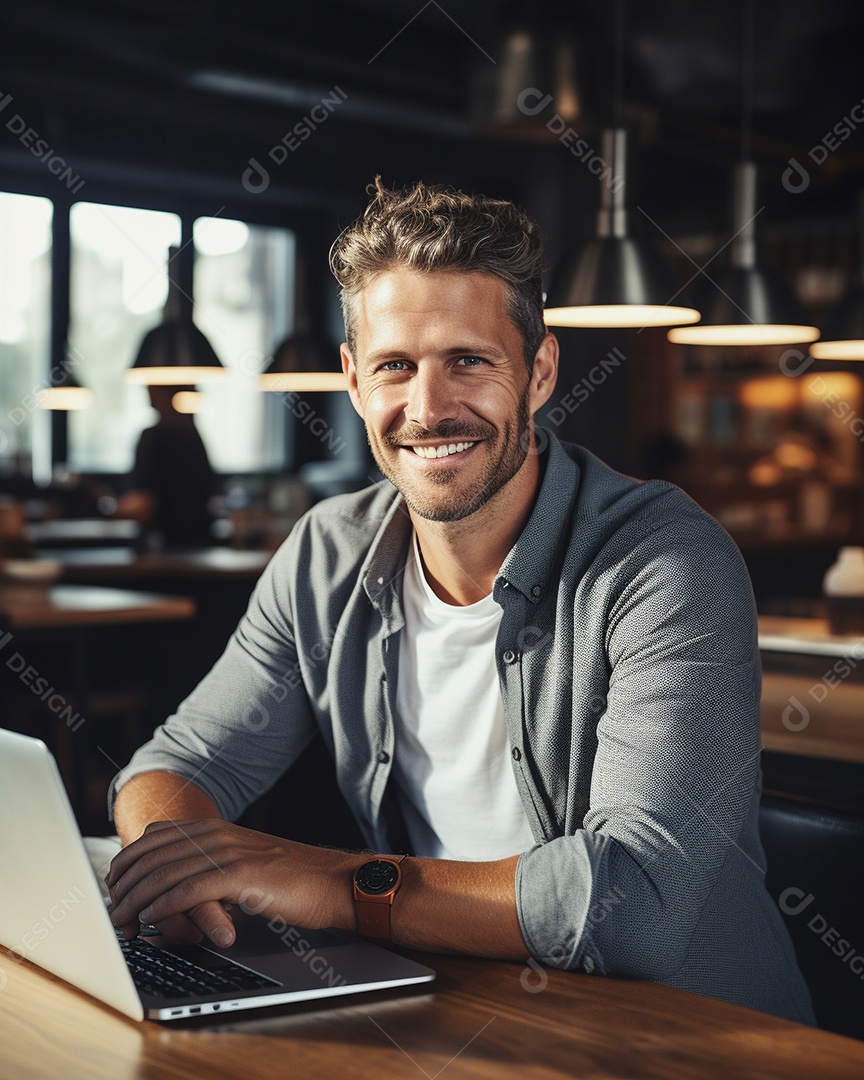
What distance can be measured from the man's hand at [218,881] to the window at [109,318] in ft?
26.3

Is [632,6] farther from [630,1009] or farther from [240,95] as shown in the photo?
[630,1009]

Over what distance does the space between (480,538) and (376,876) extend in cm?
52

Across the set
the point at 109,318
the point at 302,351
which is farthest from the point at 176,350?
the point at 109,318

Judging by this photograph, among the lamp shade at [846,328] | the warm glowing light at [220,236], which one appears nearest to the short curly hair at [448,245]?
the lamp shade at [846,328]

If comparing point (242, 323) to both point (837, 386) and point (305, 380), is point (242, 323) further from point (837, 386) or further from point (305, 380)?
point (305, 380)

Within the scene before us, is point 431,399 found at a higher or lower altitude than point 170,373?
lower

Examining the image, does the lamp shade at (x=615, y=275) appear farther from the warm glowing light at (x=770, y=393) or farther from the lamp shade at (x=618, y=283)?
the warm glowing light at (x=770, y=393)

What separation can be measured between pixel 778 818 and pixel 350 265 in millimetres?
879

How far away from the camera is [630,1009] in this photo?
1036mm

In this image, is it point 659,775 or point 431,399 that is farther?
point 431,399

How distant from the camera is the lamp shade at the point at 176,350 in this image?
207 inches

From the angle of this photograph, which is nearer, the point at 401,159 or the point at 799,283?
the point at 799,283

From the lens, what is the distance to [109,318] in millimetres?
9172

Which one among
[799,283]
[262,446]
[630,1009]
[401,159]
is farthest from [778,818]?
[262,446]
